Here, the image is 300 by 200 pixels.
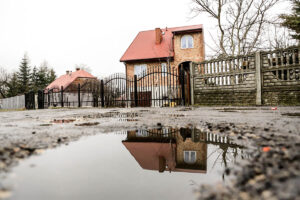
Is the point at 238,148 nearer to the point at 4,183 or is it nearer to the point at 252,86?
the point at 4,183

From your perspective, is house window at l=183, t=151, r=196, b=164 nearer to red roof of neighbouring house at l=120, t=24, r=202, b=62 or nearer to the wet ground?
the wet ground

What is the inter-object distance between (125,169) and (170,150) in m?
0.65

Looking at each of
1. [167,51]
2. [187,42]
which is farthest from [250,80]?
[167,51]

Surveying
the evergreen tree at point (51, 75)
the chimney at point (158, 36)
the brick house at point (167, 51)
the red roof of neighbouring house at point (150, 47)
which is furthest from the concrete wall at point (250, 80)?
the evergreen tree at point (51, 75)

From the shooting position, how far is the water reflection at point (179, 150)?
5.41 ft

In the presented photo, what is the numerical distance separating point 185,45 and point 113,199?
2030cm

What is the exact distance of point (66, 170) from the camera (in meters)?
1.53

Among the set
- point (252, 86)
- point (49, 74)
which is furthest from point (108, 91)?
point (49, 74)

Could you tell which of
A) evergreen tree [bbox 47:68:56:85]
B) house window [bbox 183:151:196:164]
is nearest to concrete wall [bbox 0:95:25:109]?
house window [bbox 183:151:196:164]

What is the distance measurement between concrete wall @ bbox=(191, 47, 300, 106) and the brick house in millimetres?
8644

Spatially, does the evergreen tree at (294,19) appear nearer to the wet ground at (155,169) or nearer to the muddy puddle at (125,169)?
the wet ground at (155,169)

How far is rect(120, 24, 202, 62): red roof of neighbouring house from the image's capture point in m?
20.7

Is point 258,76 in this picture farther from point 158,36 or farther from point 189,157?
point 158,36

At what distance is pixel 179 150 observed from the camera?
2057 mm
